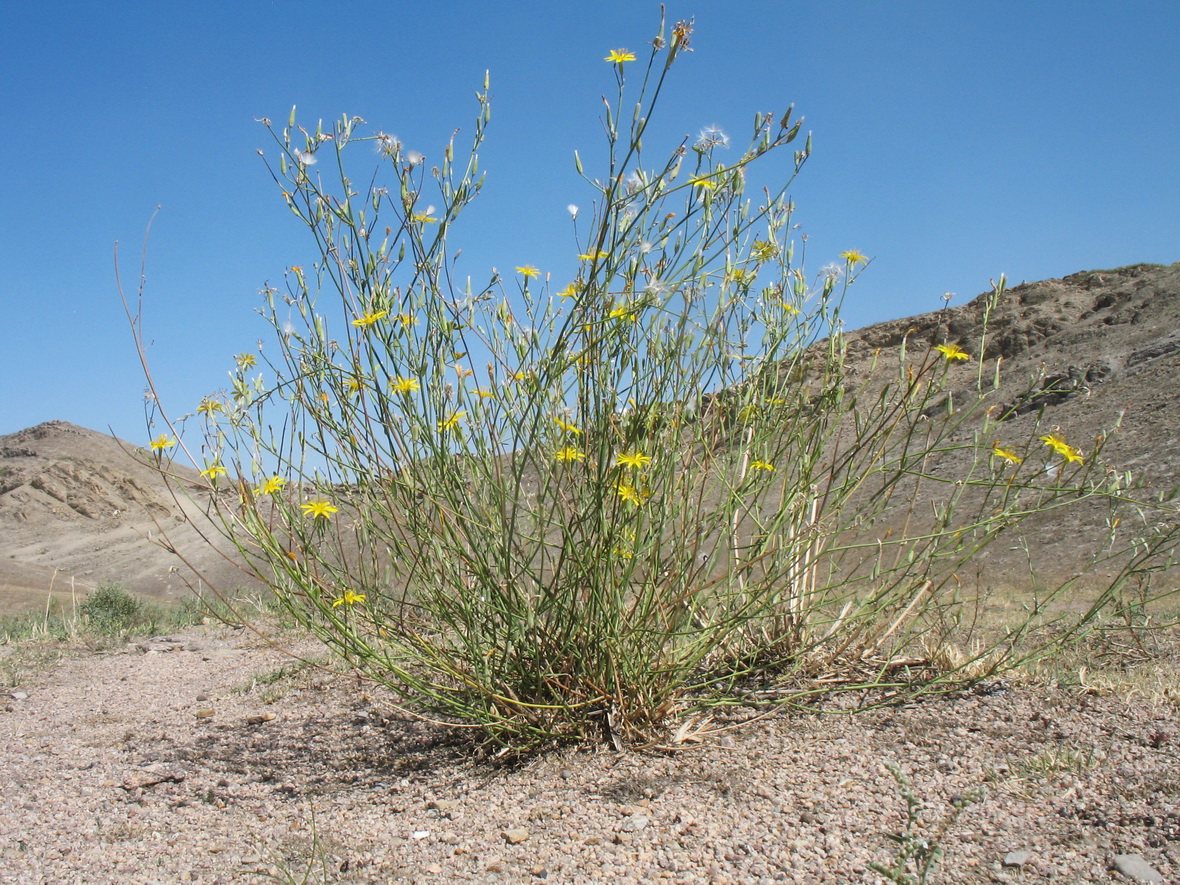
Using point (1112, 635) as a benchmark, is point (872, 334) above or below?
above

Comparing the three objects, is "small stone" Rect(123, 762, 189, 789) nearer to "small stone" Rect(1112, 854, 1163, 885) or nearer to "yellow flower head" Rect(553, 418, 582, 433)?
"yellow flower head" Rect(553, 418, 582, 433)

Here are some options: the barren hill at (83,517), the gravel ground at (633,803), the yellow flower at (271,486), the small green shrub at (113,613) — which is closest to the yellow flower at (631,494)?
the gravel ground at (633,803)

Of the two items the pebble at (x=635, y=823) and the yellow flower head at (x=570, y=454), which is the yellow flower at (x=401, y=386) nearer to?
the yellow flower head at (x=570, y=454)

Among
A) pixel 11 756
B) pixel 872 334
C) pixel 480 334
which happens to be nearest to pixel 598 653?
pixel 480 334

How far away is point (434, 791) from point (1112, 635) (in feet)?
9.53

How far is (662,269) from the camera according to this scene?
7.58 ft

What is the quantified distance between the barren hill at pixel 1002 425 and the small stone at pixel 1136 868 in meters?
1.17

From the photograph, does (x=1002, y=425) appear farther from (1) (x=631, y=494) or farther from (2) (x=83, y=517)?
(2) (x=83, y=517)

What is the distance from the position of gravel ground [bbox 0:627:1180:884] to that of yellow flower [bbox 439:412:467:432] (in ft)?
3.47

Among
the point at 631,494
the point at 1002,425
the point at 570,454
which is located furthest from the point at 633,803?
the point at 1002,425

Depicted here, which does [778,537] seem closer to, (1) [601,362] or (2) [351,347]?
(1) [601,362]

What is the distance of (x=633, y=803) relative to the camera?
7.45ft

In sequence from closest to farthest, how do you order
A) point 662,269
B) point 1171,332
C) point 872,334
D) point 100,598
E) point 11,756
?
point 662,269 → point 11,756 → point 100,598 → point 1171,332 → point 872,334

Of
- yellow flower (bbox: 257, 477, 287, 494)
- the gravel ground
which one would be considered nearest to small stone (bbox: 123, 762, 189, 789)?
the gravel ground
